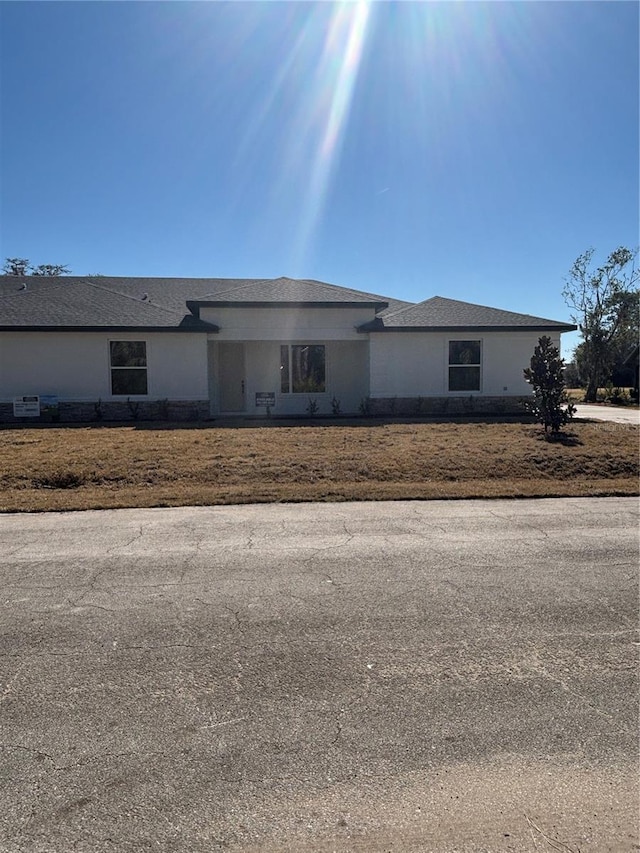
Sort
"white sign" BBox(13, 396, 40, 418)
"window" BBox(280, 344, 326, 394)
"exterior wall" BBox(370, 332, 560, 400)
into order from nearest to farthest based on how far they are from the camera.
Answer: "white sign" BBox(13, 396, 40, 418) → "exterior wall" BBox(370, 332, 560, 400) → "window" BBox(280, 344, 326, 394)

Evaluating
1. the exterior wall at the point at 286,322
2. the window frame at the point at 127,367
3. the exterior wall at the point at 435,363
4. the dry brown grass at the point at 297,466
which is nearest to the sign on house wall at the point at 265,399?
the exterior wall at the point at 286,322

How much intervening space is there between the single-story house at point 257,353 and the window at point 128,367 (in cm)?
3

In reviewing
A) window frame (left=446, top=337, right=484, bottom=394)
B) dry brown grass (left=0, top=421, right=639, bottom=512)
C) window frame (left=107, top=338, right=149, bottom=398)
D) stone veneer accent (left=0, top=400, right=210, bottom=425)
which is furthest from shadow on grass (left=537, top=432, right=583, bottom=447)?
window frame (left=107, top=338, right=149, bottom=398)

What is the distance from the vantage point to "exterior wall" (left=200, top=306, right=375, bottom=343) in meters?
17.0

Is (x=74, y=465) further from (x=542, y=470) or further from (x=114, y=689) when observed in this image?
(x=542, y=470)

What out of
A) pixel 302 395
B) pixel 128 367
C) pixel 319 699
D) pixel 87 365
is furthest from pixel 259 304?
pixel 319 699

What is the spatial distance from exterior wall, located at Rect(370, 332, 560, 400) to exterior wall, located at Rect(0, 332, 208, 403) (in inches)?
218

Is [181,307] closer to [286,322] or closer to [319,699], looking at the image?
[286,322]

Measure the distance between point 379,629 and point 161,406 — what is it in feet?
45.0

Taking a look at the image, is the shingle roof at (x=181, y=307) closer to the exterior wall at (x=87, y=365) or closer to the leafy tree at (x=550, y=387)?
the exterior wall at (x=87, y=365)

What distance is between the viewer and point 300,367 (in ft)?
59.8

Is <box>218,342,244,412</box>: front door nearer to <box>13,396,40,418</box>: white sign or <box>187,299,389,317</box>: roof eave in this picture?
<box>187,299,389,317</box>: roof eave

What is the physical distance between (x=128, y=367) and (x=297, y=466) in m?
9.16

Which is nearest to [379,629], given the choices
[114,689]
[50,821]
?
[114,689]
